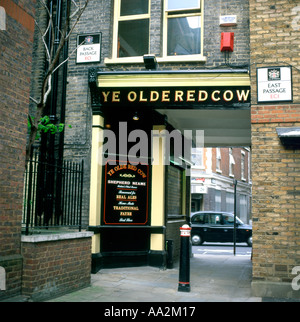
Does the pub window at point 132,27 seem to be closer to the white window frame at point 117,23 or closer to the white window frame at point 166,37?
the white window frame at point 117,23

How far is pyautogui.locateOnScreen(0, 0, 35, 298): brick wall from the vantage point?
219 inches

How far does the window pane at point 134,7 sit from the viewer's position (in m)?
9.95

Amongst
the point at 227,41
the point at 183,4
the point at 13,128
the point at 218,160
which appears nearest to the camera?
the point at 13,128

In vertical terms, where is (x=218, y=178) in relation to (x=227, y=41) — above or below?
below

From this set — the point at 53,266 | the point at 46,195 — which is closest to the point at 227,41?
the point at 46,195

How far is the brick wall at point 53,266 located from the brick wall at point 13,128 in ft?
0.48

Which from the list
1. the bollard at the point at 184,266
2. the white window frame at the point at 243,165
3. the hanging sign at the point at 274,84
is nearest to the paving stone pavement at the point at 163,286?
the bollard at the point at 184,266

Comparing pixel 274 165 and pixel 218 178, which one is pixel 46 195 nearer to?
pixel 274 165

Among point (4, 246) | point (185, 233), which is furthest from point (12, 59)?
point (185, 233)

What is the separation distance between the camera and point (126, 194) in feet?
31.6

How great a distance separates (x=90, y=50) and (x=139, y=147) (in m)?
2.71

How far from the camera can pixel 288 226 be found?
700 centimetres
